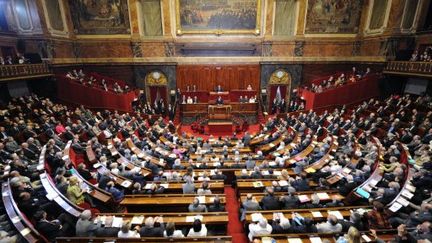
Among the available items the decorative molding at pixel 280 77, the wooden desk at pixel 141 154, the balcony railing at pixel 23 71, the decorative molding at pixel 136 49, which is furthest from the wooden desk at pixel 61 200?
the decorative molding at pixel 280 77

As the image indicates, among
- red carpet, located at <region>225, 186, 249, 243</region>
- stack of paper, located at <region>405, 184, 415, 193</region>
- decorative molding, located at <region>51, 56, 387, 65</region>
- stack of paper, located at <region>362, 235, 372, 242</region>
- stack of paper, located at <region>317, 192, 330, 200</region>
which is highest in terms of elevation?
decorative molding, located at <region>51, 56, 387, 65</region>

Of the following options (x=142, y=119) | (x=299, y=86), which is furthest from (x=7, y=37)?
(x=299, y=86)

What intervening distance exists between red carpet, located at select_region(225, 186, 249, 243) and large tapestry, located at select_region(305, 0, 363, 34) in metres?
14.2

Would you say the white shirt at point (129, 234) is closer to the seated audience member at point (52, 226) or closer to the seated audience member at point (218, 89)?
the seated audience member at point (52, 226)

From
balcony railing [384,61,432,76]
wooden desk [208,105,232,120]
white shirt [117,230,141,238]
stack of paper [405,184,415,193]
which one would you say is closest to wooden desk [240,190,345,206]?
stack of paper [405,184,415,193]

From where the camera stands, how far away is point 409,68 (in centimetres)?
1277

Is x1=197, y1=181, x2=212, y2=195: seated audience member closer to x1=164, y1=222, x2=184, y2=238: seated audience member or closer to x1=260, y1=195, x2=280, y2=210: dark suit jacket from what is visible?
x1=260, y1=195, x2=280, y2=210: dark suit jacket

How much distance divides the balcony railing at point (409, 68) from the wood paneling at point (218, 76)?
26.6 ft

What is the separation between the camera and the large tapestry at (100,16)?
16078 mm

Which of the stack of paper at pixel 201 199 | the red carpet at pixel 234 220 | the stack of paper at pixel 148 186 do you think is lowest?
the red carpet at pixel 234 220

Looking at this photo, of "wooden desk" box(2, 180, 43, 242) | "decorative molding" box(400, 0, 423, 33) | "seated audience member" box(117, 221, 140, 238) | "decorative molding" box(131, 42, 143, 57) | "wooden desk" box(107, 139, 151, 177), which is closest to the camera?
"wooden desk" box(2, 180, 43, 242)

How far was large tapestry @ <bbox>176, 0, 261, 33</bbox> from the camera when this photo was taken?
16516 mm

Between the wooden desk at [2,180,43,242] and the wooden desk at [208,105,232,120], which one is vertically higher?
the wooden desk at [2,180,43,242]

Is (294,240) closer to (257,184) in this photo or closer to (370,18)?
(257,184)
